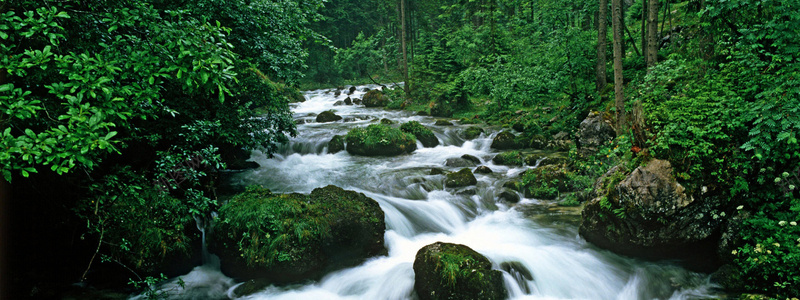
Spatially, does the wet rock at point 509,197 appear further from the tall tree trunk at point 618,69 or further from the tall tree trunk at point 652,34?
the tall tree trunk at point 652,34

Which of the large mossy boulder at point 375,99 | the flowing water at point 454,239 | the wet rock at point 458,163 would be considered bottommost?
the flowing water at point 454,239

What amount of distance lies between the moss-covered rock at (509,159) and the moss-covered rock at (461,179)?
2309mm

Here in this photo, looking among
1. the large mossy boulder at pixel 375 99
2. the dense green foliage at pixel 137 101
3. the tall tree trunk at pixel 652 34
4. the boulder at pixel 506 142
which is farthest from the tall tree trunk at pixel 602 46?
the large mossy boulder at pixel 375 99

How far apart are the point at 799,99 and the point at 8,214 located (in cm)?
1067

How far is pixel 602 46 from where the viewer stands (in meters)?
14.0

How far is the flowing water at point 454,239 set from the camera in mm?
6824

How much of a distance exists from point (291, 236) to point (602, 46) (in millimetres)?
12839

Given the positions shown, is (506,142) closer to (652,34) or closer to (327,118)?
(652,34)

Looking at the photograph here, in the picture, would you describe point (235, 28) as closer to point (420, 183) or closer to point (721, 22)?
point (420, 183)

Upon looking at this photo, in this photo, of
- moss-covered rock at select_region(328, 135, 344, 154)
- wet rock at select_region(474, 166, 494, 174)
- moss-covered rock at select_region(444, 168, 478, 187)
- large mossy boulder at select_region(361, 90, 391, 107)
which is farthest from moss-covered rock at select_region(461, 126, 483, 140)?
large mossy boulder at select_region(361, 90, 391, 107)

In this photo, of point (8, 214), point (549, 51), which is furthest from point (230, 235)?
point (549, 51)

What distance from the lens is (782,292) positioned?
5273 mm

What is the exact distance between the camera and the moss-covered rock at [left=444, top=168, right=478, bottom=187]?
11.5 meters

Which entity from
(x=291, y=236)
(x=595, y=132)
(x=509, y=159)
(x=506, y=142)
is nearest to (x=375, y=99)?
(x=506, y=142)
